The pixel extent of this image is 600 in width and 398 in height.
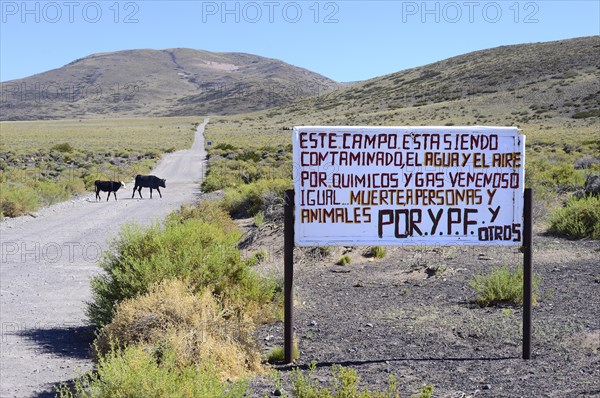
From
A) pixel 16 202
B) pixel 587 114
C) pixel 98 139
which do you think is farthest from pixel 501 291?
pixel 98 139

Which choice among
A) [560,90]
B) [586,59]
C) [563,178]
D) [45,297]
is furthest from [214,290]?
[586,59]

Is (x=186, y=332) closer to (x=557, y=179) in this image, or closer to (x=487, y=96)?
(x=557, y=179)

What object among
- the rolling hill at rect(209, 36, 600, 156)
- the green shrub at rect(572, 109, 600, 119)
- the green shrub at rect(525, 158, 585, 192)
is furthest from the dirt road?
the green shrub at rect(572, 109, 600, 119)

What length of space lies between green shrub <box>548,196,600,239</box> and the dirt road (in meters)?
8.55

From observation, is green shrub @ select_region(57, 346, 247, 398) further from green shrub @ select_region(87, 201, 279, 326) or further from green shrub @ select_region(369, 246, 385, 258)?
green shrub @ select_region(369, 246, 385, 258)

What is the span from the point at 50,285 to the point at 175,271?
4110 mm

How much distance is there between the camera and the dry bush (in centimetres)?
604

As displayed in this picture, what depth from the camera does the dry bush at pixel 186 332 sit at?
19.8 ft

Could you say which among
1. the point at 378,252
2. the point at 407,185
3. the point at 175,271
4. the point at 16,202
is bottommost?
the point at 378,252

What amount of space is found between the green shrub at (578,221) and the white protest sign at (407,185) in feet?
23.7

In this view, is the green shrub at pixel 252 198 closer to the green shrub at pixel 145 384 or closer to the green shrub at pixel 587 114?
the green shrub at pixel 145 384

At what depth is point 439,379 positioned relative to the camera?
6074mm

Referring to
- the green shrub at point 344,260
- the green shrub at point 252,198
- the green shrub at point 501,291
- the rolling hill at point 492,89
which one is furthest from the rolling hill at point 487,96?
the green shrub at point 501,291

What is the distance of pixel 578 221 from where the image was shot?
13.8 meters
